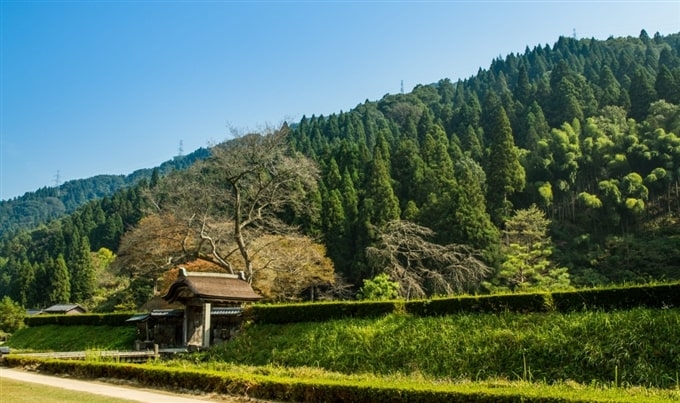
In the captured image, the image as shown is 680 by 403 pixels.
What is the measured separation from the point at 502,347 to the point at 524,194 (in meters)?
33.8

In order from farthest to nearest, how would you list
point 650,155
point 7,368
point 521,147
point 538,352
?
1. point 521,147
2. point 650,155
3. point 7,368
4. point 538,352

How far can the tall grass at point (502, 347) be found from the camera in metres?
10.1

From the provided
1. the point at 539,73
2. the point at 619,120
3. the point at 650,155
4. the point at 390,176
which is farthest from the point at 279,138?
the point at 539,73

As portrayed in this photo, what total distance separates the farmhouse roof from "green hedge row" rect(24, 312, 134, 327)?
5.93 meters

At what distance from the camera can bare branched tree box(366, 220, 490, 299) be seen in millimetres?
28750

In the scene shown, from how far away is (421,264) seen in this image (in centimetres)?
3017

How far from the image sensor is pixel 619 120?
162ft

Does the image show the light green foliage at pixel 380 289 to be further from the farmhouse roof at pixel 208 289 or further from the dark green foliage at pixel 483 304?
the dark green foliage at pixel 483 304

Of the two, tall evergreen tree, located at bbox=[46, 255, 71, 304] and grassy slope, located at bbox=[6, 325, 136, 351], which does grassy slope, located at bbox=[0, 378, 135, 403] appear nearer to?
grassy slope, located at bbox=[6, 325, 136, 351]

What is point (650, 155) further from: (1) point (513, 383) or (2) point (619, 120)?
(1) point (513, 383)

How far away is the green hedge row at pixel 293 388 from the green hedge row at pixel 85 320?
10.2 metres

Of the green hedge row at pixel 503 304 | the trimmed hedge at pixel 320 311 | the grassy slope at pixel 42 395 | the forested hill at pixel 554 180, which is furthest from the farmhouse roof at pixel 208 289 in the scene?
the forested hill at pixel 554 180

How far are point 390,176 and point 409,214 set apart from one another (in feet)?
25.2

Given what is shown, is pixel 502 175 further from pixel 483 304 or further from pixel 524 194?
pixel 483 304
